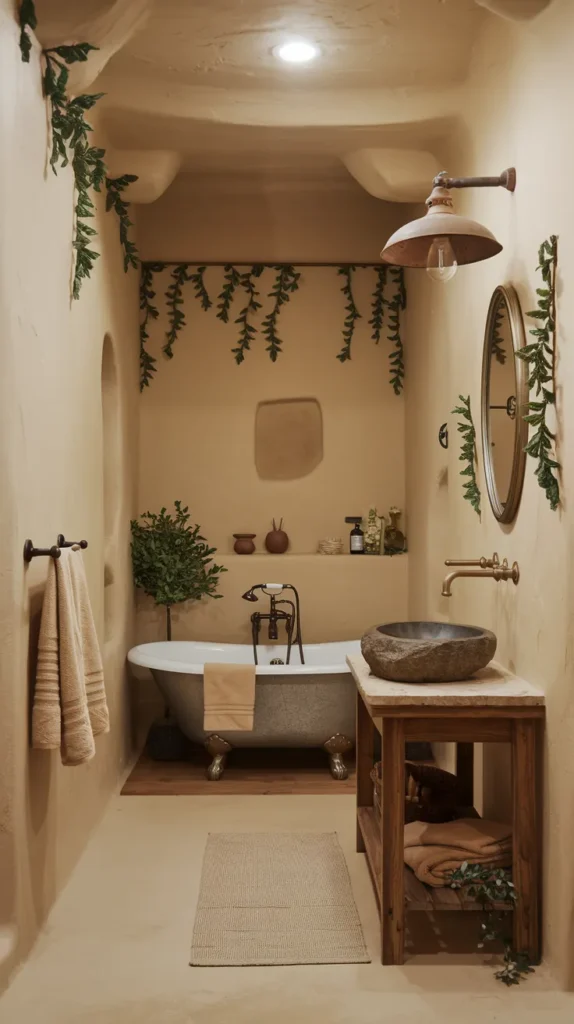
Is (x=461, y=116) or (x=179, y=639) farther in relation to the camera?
(x=179, y=639)

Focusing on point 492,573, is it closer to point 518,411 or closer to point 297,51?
point 518,411

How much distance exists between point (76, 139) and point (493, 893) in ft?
8.83

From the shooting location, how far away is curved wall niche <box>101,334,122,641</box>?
14.2ft

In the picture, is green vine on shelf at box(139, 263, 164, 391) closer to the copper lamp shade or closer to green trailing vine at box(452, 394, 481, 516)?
green trailing vine at box(452, 394, 481, 516)

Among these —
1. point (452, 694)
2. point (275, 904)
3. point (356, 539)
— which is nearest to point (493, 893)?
point (452, 694)

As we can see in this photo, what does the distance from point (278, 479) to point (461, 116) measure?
2430mm

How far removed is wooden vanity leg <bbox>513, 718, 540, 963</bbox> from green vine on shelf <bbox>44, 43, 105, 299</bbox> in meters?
2.23

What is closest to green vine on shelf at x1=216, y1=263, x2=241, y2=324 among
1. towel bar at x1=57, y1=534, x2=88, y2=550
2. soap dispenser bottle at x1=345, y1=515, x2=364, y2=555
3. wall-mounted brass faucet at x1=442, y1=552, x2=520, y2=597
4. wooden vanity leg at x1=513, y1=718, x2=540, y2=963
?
soap dispenser bottle at x1=345, y1=515, x2=364, y2=555

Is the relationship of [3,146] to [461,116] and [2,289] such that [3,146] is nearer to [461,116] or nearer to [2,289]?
[2,289]

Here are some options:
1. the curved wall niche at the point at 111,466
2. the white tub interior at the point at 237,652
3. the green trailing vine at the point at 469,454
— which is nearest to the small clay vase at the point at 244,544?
the white tub interior at the point at 237,652

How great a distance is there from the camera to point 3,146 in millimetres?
2395

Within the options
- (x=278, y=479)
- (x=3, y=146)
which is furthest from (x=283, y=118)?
(x=278, y=479)

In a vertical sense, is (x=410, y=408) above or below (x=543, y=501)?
above

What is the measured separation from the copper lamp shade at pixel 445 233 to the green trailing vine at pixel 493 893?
1831 mm
